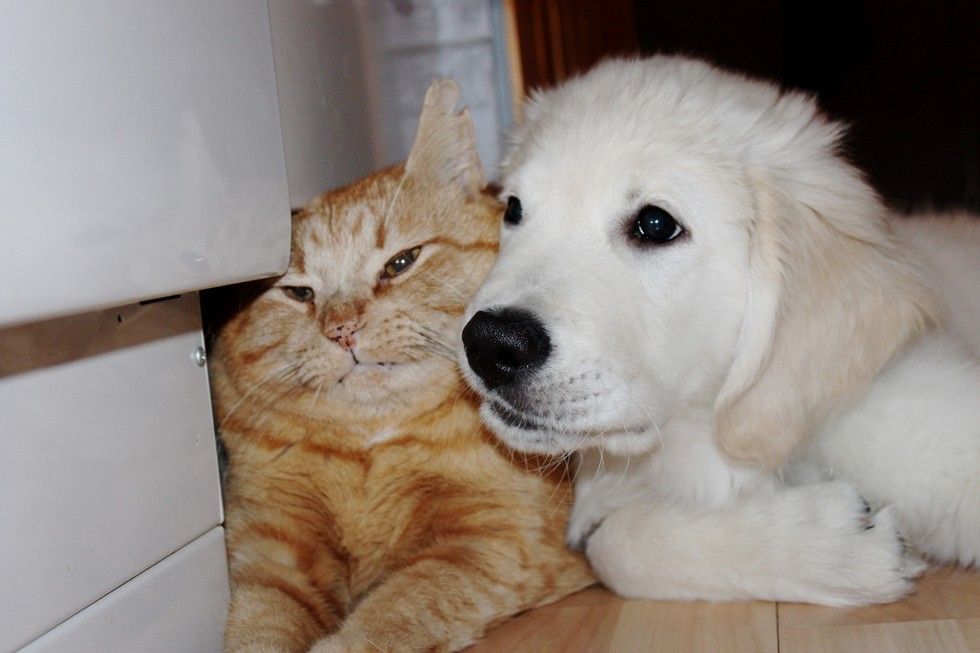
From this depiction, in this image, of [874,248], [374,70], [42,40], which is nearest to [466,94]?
[374,70]

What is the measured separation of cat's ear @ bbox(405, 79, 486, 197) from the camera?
70.6 inches

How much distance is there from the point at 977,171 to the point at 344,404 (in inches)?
167

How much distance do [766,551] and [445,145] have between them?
0.90m

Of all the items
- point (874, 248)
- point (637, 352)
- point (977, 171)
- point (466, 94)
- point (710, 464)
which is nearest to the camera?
point (637, 352)

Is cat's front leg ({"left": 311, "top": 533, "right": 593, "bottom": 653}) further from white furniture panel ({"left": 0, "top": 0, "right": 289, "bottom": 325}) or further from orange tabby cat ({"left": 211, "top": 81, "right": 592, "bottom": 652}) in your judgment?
white furniture panel ({"left": 0, "top": 0, "right": 289, "bottom": 325})

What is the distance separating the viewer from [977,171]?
16.0 ft

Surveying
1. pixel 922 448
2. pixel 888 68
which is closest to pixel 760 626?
pixel 922 448

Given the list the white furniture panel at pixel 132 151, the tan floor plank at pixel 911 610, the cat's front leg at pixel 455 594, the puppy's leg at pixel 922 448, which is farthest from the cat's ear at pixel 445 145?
the tan floor plank at pixel 911 610

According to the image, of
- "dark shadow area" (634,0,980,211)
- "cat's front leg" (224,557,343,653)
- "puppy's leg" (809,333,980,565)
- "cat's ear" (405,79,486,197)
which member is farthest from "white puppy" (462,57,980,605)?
"dark shadow area" (634,0,980,211)

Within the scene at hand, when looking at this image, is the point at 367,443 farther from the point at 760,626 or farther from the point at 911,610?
the point at 911,610

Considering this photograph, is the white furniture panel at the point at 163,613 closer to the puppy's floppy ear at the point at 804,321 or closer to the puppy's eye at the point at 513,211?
the puppy's eye at the point at 513,211

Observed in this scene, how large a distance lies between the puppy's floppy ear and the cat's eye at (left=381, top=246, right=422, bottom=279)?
58cm

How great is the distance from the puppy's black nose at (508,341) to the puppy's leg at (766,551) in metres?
0.38

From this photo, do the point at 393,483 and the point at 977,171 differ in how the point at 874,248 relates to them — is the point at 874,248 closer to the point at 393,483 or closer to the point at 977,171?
the point at 393,483
